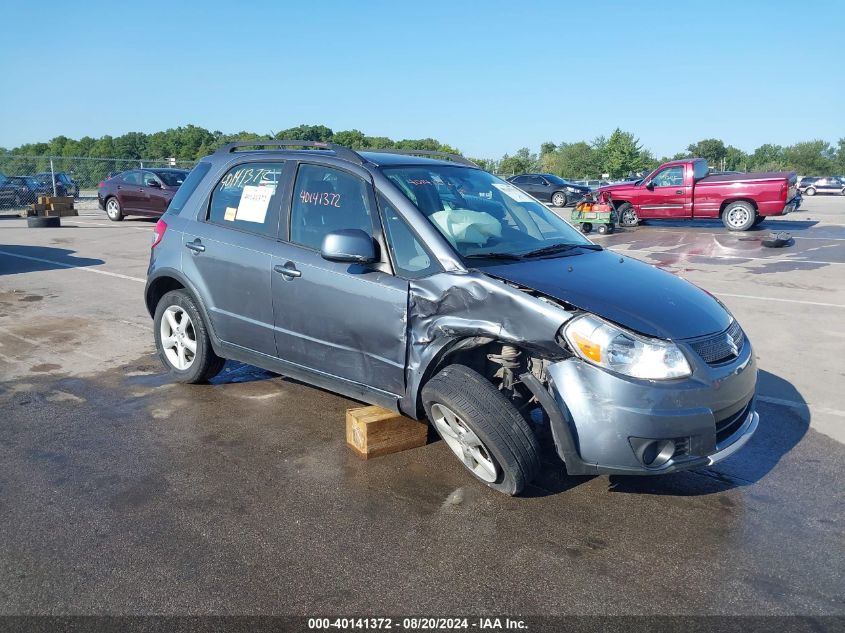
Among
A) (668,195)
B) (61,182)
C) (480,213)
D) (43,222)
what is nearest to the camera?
(480,213)

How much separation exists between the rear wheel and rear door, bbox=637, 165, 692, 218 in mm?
9247

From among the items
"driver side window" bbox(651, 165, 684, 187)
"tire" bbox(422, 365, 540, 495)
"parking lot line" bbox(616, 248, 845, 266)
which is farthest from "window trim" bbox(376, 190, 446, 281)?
"driver side window" bbox(651, 165, 684, 187)

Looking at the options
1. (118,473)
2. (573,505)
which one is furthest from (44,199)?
(573,505)

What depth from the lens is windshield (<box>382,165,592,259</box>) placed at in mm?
4141

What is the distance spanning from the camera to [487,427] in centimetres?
350

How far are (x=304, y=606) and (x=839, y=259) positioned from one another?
13.5m

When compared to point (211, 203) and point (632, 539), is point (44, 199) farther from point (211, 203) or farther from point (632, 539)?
point (632, 539)

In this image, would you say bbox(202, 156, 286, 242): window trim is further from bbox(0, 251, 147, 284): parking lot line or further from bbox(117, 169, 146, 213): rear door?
bbox(117, 169, 146, 213): rear door

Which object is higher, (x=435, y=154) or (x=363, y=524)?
(x=435, y=154)

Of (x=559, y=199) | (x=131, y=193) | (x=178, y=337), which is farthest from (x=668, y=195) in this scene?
(x=178, y=337)

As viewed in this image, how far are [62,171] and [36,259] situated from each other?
752 inches

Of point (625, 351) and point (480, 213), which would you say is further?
point (480, 213)

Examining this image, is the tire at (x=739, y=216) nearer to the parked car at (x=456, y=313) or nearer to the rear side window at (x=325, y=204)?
the parked car at (x=456, y=313)

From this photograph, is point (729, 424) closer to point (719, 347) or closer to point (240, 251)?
point (719, 347)
